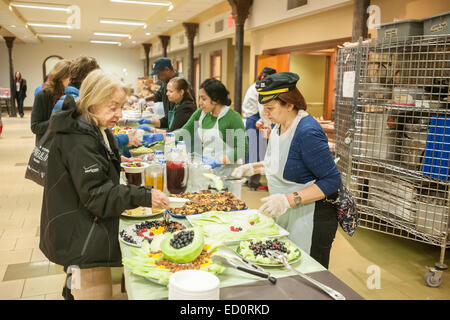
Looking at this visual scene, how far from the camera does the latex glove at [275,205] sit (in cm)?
180

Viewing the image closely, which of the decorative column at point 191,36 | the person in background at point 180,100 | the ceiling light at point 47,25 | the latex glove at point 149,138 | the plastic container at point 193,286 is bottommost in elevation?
the plastic container at point 193,286

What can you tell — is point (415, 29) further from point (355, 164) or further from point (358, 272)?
point (358, 272)

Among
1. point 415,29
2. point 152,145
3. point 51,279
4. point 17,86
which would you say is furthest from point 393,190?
point 17,86

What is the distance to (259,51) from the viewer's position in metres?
7.90

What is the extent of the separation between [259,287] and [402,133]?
284cm

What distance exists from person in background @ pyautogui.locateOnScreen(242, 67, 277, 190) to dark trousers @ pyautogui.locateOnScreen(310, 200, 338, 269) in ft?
11.7

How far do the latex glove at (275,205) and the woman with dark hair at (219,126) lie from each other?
1.27 metres

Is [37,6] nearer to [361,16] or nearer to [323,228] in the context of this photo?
[361,16]

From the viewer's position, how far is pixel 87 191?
156 cm

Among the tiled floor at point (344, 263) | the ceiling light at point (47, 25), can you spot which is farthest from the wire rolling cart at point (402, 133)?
the ceiling light at point (47, 25)

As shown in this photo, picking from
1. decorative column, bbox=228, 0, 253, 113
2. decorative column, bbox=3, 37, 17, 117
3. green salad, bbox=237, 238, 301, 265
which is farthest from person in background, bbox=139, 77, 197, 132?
decorative column, bbox=3, 37, 17, 117

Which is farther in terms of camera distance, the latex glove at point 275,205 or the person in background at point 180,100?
the person in background at point 180,100

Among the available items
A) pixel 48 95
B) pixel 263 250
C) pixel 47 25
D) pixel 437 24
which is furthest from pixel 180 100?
pixel 47 25

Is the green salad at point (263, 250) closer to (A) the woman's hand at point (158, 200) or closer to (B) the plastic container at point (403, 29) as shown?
(A) the woman's hand at point (158, 200)
